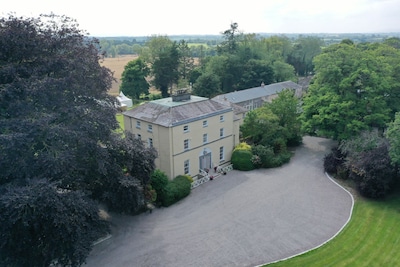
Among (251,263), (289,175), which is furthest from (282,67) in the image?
(251,263)

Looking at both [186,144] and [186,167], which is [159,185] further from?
[186,144]

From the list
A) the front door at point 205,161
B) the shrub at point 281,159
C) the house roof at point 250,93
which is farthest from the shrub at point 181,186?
the house roof at point 250,93

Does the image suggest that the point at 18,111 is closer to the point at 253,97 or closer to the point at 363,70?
the point at 363,70

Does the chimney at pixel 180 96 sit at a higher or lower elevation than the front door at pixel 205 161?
higher

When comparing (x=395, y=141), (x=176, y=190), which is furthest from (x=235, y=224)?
(x=395, y=141)

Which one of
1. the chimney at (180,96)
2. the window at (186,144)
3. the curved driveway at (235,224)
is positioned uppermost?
the chimney at (180,96)

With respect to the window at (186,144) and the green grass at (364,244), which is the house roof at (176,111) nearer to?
the window at (186,144)

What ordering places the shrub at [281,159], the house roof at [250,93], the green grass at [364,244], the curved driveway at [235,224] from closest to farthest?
the green grass at [364,244] → the curved driveway at [235,224] → the shrub at [281,159] → the house roof at [250,93]
